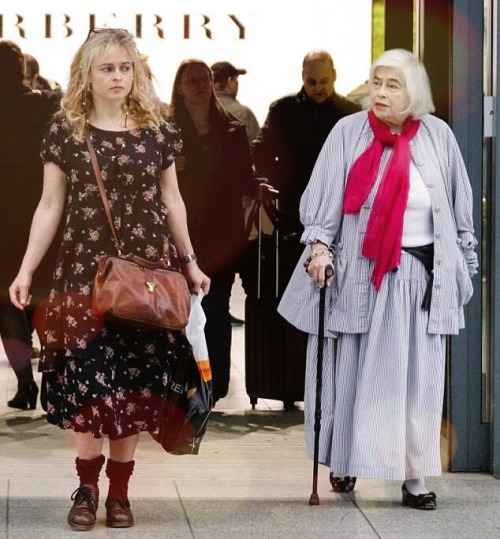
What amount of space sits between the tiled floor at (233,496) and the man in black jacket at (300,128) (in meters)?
1.25

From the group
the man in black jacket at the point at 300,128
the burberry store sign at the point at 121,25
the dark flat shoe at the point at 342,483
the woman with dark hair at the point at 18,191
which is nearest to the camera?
the dark flat shoe at the point at 342,483

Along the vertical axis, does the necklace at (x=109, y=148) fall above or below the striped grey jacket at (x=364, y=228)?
above

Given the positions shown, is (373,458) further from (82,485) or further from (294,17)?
(294,17)

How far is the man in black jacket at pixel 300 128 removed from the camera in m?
8.51

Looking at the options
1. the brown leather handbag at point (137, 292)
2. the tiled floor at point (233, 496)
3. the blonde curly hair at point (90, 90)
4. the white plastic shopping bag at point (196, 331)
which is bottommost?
the tiled floor at point (233, 496)

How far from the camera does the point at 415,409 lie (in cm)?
641

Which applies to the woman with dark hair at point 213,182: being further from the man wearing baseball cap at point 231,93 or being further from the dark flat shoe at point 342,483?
the dark flat shoe at point 342,483

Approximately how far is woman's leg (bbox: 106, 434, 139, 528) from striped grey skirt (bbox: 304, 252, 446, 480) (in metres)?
0.88

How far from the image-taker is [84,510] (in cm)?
602

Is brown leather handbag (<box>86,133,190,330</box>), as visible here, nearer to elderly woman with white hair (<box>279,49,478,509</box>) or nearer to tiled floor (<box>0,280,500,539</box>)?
elderly woman with white hair (<box>279,49,478,509</box>)

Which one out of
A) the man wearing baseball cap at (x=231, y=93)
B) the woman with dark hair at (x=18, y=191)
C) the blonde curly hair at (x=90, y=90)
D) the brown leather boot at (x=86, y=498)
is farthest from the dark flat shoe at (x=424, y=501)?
the woman with dark hair at (x=18, y=191)

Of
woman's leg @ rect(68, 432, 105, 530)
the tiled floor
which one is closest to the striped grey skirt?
the tiled floor

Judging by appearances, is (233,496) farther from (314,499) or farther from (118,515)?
(118,515)

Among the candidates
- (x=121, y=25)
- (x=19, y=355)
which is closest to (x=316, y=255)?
(x=121, y=25)
